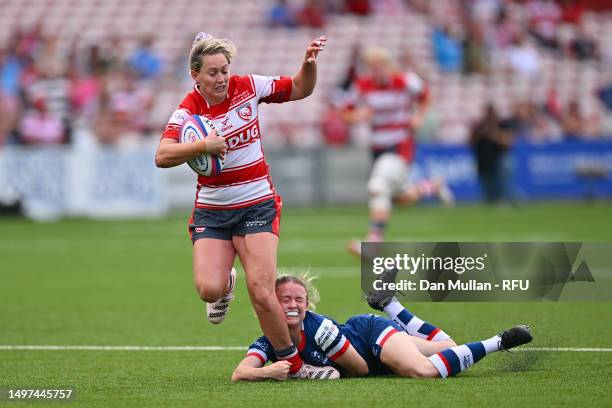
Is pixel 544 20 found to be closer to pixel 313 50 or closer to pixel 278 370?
pixel 313 50

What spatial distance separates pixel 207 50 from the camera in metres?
7.61

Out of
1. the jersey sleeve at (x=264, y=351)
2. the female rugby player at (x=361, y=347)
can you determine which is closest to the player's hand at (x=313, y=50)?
the female rugby player at (x=361, y=347)

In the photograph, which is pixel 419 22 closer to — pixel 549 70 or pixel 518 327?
pixel 549 70

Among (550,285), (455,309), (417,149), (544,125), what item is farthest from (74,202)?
(550,285)

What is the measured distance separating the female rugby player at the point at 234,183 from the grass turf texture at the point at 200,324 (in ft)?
2.18

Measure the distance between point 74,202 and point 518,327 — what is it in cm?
1774

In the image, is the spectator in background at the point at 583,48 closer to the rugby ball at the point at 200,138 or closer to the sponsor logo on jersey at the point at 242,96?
the sponsor logo on jersey at the point at 242,96

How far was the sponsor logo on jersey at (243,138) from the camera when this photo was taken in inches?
307

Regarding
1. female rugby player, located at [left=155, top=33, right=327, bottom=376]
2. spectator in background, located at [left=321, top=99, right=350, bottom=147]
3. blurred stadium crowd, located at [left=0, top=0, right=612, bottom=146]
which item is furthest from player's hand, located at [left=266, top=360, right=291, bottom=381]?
spectator in background, located at [left=321, top=99, right=350, bottom=147]

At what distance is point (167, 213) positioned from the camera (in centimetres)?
2491

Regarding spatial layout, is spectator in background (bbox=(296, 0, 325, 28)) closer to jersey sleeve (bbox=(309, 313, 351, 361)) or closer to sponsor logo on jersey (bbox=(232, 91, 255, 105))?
sponsor logo on jersey (bbox=(232, 91, 255, 105))

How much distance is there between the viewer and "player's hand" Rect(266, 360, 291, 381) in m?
7.39

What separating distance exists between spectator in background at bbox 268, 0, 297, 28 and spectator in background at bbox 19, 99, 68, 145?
290 inches

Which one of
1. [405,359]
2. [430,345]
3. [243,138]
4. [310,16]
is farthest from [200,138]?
[310,16]
